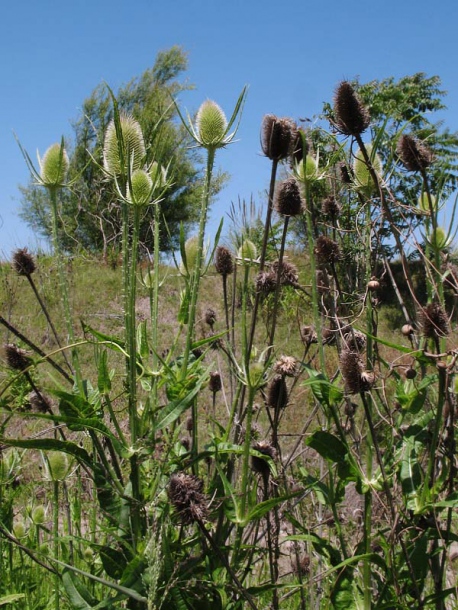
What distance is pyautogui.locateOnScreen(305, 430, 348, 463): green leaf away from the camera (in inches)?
49.3

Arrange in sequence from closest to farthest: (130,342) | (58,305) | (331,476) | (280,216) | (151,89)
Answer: (130,342)
(331,476)
(280,216)
(58,305)
(151,89)

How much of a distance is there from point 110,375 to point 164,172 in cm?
45

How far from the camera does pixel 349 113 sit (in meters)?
1.36

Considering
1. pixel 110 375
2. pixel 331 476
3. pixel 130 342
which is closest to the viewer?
pixel 130 342

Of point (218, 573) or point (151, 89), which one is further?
point (151, 89)

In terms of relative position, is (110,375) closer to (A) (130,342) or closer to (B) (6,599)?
(A) (130,342)

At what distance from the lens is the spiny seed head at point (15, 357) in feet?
4.98

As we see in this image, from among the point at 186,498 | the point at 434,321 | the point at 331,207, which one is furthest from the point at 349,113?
the point at 186,498

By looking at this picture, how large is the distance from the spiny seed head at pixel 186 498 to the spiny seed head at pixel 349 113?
0.84 metres

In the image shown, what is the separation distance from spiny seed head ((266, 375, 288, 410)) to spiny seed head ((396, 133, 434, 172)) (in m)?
0.60

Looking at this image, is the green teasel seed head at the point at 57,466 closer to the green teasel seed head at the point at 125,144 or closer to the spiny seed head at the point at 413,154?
the green teasel seed head at the point at 125,144

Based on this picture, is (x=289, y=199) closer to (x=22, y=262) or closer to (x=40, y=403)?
(x=22, y=262)

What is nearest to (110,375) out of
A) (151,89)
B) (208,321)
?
(208,321)

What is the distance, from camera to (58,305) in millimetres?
8906
